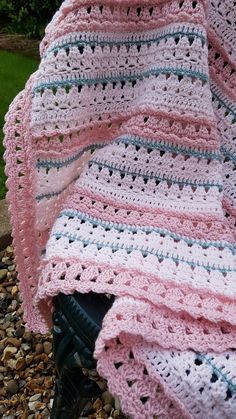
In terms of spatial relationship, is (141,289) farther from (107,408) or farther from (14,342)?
(14,342)

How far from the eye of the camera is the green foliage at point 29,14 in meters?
4.49

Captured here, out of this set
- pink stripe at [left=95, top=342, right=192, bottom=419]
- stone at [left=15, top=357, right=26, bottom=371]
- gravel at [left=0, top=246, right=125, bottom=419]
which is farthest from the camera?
stone at [left=15, top=357, right=26, bottom=371]

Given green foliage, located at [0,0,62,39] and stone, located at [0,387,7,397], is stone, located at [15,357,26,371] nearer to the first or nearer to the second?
stone, located at [0,387,7,397]

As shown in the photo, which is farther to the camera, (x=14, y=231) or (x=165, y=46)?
(x=14, y=231)

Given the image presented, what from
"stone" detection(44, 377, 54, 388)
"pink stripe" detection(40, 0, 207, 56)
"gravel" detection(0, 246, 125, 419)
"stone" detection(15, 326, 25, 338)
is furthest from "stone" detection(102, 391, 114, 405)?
"pink stripe" detection(40, 0, 207, 56)

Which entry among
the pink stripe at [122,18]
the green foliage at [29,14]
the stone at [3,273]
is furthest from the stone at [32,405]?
the green foliage at [29,14]

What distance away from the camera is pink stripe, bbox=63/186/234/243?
1229 mm

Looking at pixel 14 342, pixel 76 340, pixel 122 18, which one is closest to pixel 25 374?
pixel 14 342

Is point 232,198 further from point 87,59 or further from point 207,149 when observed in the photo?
point 87,59

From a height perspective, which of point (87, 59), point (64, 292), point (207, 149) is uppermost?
point (87, 59)

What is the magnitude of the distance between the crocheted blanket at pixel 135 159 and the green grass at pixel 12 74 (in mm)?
2406

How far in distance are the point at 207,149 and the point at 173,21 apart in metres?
0.27

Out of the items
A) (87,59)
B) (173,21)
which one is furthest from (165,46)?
(87,59)

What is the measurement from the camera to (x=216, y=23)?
4.34 feet
